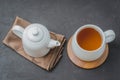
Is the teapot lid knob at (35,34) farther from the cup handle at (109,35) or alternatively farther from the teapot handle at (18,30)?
the cup handle at (109,35)

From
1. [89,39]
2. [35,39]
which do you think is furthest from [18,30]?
[89,39]

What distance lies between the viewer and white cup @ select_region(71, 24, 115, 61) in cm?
68

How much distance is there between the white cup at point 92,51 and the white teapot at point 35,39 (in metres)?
0.04

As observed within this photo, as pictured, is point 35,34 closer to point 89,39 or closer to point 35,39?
point 35,39

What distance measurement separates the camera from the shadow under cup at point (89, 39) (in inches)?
27.8

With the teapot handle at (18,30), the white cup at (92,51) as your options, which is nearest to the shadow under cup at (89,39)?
the white cup at (92,51)

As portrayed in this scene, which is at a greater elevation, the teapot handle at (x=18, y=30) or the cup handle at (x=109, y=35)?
the cup handle at (x=109, y=35)

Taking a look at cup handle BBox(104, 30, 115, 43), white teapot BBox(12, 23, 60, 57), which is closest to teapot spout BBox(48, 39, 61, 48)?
white teapot BBox(12, 23, 60, 57)

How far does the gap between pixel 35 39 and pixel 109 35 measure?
17 centimetres

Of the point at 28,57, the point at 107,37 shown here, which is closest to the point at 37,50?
the point at 28,57

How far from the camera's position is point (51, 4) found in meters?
0.78

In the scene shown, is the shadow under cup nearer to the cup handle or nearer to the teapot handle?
the cup handle

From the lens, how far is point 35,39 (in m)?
0.68

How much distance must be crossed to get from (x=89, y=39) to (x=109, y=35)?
0.16 feet
